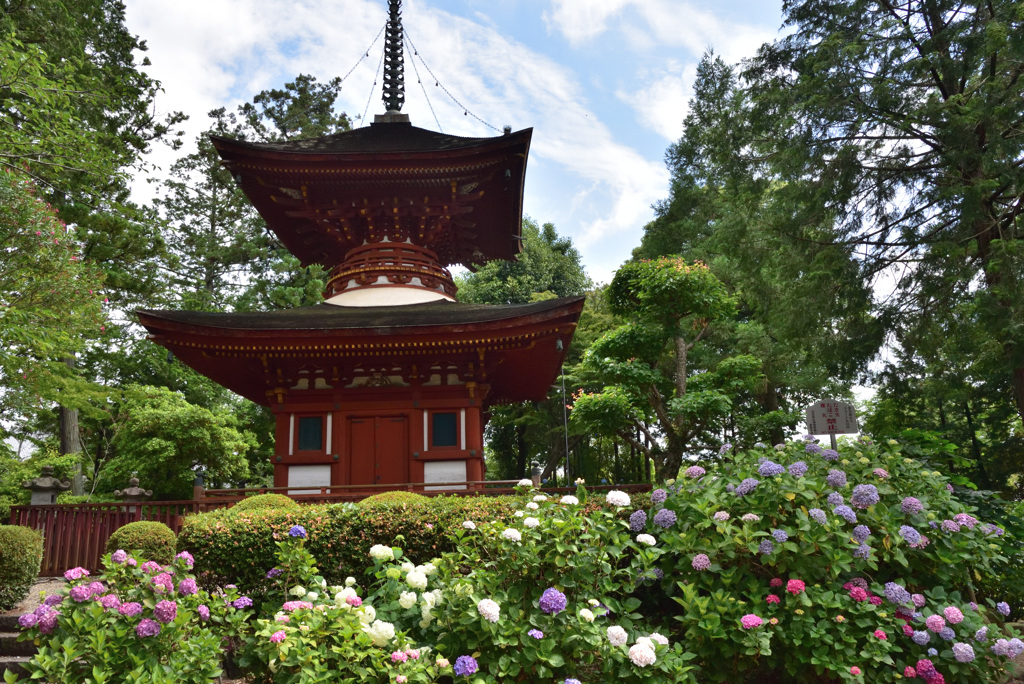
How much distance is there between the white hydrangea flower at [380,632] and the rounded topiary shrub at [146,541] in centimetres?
521

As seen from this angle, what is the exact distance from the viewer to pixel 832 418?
8352mm

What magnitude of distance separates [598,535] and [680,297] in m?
10.7

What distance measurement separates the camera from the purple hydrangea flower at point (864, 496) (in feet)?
15.8

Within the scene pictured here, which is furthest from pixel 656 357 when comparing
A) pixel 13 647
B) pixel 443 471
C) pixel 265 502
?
pixel 13 647

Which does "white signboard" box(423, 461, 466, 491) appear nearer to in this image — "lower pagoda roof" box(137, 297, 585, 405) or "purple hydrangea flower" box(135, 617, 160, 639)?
"lower pagoda roof" box(137, 297, 585, 405)

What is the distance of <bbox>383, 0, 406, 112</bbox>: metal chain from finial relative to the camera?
16.6 meters

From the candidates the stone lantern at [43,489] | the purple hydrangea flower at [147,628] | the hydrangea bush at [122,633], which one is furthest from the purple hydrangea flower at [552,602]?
the stone lantern at [43,489]

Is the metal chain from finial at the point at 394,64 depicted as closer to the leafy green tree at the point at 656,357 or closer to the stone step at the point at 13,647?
the leafy green tree at the point at 656,357

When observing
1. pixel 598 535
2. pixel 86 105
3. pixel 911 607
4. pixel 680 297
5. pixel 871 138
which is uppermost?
pixel 86 105

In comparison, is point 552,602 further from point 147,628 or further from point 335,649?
point 147,628

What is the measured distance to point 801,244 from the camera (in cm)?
1176

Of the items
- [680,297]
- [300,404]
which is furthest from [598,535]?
[680,297]

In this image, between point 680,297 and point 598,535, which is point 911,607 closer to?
point 598,535

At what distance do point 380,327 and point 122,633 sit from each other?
692cm
